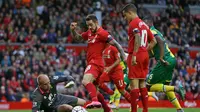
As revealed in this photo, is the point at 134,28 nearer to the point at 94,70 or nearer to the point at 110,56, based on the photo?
the point at 94,70

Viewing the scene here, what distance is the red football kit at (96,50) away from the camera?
1484 centimetres

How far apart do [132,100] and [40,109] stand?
194 cm

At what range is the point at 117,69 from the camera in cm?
1778

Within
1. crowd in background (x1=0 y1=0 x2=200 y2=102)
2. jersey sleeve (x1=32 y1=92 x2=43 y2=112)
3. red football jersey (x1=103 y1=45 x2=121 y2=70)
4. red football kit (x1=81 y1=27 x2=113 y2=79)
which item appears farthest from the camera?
crowd in background (x1=0 y1=0 x2=200 y2=102)

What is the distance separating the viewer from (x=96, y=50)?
15.0 metres

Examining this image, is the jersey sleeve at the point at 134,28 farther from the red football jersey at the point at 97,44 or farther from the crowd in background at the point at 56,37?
the crowd in background at the point at 56,37

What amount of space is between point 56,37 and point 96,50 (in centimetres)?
1450

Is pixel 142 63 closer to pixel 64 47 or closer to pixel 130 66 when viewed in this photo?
pixel 130 66

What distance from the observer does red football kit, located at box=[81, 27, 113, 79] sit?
584 inches

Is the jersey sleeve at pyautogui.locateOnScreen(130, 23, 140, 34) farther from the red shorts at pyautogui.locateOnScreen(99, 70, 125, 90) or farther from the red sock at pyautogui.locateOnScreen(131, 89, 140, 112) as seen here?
the red shorts at pyautogui.locateOnScreen(99, 70, 125, 90)

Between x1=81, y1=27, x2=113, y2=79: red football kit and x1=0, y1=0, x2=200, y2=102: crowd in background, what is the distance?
1083 cm

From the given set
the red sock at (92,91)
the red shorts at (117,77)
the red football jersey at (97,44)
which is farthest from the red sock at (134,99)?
the red shorts at (117,77)

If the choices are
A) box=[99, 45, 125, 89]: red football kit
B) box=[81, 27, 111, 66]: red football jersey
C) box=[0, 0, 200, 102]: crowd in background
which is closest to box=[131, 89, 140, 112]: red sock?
box=[81, 27, 111, 66]: red football jersey

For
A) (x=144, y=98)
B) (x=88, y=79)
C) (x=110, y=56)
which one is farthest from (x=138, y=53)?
(x=110, y=56)
